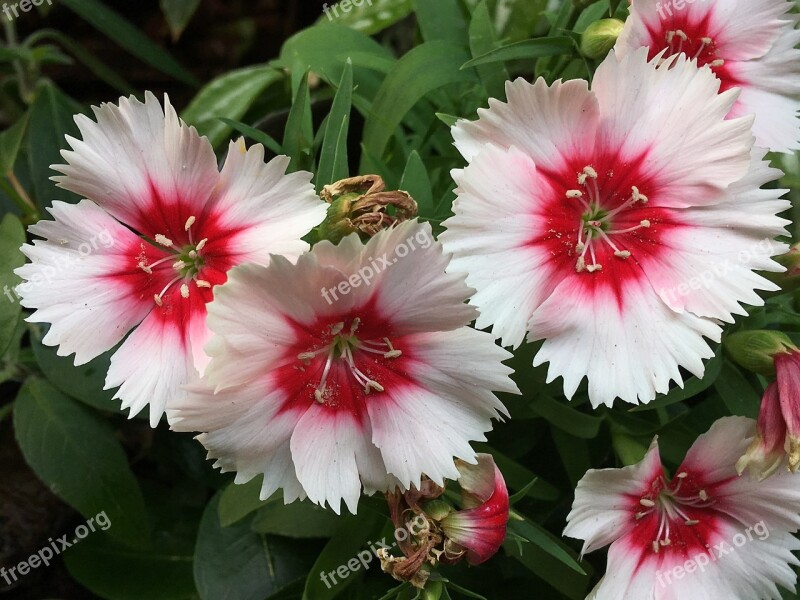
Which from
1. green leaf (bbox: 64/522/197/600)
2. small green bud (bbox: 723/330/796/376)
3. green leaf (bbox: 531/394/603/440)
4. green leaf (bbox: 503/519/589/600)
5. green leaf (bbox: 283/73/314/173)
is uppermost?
green leaf (bbox: 283/73/314/173)

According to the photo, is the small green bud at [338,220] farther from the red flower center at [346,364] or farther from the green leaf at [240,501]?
the green leaf at [240,501]

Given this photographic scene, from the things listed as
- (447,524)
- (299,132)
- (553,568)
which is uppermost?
(299,132)

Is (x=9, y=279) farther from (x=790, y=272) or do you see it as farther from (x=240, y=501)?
(x=790, y=272)

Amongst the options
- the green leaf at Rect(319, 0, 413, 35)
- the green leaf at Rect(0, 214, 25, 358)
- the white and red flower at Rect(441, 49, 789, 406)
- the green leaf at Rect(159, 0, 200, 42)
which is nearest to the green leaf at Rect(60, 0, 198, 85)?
the green leaf at Rect(159, 0, 200, 42)

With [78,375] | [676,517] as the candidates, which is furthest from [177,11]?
[676,517]

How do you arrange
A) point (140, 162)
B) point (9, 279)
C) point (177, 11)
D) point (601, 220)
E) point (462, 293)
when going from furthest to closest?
point (177, 11)
point (9, 279)
point (601, 220)
point (140, 162)
point (462, 293)

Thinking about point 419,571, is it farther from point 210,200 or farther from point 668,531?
point 210,200

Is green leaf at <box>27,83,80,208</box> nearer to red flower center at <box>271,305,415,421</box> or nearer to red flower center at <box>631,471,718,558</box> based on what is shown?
red flower center at <box>271,305,415,421</box>
